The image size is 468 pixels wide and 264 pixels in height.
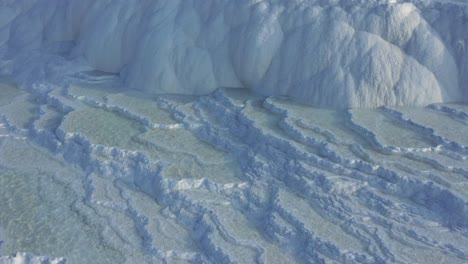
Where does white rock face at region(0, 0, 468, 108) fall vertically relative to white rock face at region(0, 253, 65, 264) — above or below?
above

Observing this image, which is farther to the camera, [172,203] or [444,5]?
[444,5]

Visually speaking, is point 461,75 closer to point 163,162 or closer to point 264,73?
point 264,73

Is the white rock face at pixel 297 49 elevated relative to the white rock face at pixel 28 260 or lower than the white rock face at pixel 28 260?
elevated

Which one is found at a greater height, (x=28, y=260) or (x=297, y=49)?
(x=297, y=49)

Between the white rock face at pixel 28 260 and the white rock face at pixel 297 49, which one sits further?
the white rock face at pixel 297 49

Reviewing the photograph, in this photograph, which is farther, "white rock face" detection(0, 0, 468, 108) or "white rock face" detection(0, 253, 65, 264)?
"white rock face" detection(0, 0, 468, 108)

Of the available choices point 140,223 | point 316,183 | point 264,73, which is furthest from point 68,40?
point 316,183

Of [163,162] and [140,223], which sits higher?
[163,162]

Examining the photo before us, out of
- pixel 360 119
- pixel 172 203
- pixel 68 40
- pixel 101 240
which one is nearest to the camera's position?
pixel 101 240
